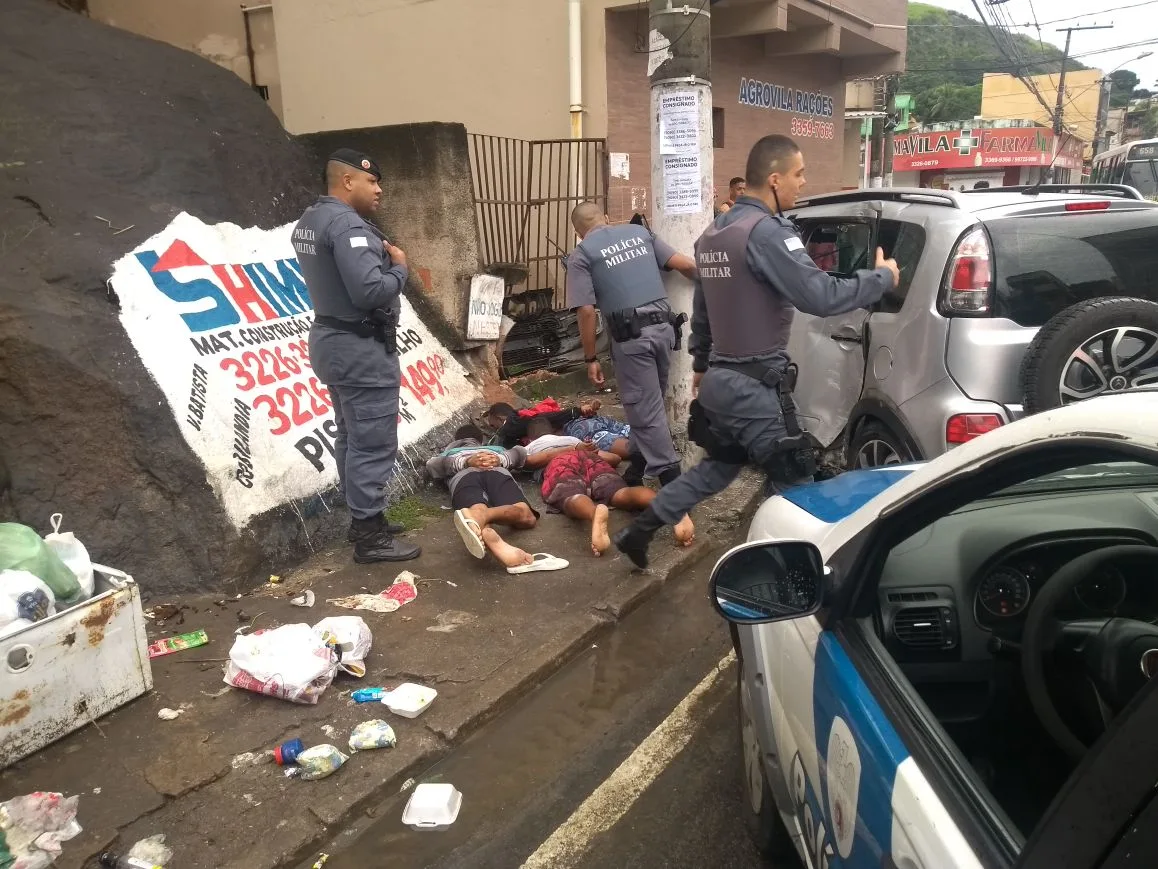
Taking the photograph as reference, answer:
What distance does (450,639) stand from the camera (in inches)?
146

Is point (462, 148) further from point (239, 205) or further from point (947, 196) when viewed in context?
point (947, 196)

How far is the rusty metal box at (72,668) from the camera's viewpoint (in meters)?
2.80

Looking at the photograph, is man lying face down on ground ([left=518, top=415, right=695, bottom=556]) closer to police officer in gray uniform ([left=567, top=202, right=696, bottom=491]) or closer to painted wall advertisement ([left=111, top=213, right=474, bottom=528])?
police officer in gray uniform ([left=567, top=202, right=696, bottom=491])

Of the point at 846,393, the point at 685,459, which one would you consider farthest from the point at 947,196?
the point at 685,459

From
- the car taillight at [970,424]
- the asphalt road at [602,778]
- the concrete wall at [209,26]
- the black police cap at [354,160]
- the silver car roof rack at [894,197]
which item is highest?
the concrete wall at [209,26]

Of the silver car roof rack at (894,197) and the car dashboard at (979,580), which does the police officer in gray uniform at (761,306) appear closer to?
the silver car roof rack at (894,197)

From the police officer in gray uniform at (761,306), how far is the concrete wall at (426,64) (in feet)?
17.6

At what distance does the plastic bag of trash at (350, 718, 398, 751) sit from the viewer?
299cm

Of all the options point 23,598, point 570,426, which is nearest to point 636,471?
point 570,426

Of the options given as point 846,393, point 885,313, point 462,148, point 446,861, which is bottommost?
point 446,861

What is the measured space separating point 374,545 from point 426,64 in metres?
6.76

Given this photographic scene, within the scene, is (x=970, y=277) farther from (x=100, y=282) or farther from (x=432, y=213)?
(x=100, y=282)

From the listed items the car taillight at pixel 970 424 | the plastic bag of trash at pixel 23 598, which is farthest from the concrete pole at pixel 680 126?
the plastic bag of trash at pixel 23 598

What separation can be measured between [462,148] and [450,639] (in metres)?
4.27
